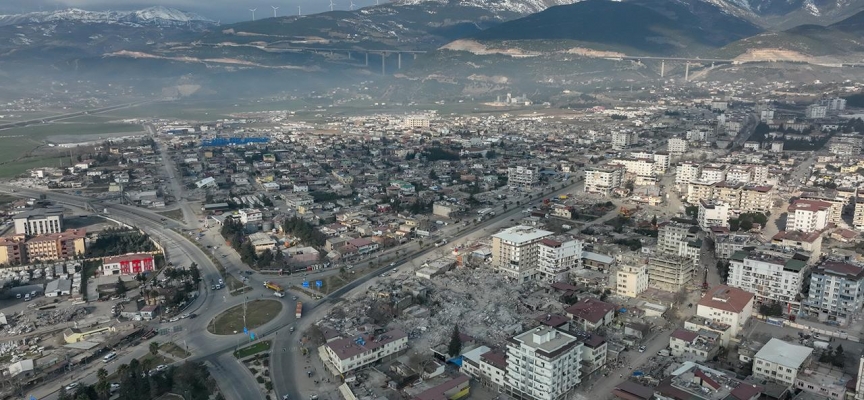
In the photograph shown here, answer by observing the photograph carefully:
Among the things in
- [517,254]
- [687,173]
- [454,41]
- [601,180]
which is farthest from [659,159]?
[454,41]

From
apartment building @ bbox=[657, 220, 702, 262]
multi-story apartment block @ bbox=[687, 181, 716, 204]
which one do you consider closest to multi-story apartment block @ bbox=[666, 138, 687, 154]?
multi-story apartment block @ bbox=[687, 181, 716, 204]

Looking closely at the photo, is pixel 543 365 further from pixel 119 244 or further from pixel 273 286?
pixel 119 244

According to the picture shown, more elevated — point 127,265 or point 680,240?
point 680,240

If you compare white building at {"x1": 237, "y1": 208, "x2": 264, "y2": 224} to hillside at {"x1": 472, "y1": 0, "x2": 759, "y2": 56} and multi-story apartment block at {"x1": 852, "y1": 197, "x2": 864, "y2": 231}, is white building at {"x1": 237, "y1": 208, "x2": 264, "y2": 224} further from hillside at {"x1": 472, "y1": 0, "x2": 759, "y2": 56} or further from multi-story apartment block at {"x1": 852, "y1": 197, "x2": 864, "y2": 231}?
hillside at {"x1": 472, "y1": 0, "x2": 759, "y2": 56}

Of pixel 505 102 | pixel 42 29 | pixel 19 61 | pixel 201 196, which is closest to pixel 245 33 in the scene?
pixel 19 61

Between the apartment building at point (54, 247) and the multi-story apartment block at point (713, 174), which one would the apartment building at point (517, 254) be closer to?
the multi-story apartment block at point (713, 174)

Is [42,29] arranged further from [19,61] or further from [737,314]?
[737,314]

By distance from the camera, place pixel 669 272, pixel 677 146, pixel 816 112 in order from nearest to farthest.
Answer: pixel 669 272
pixel 677 146
pixel 816 112
